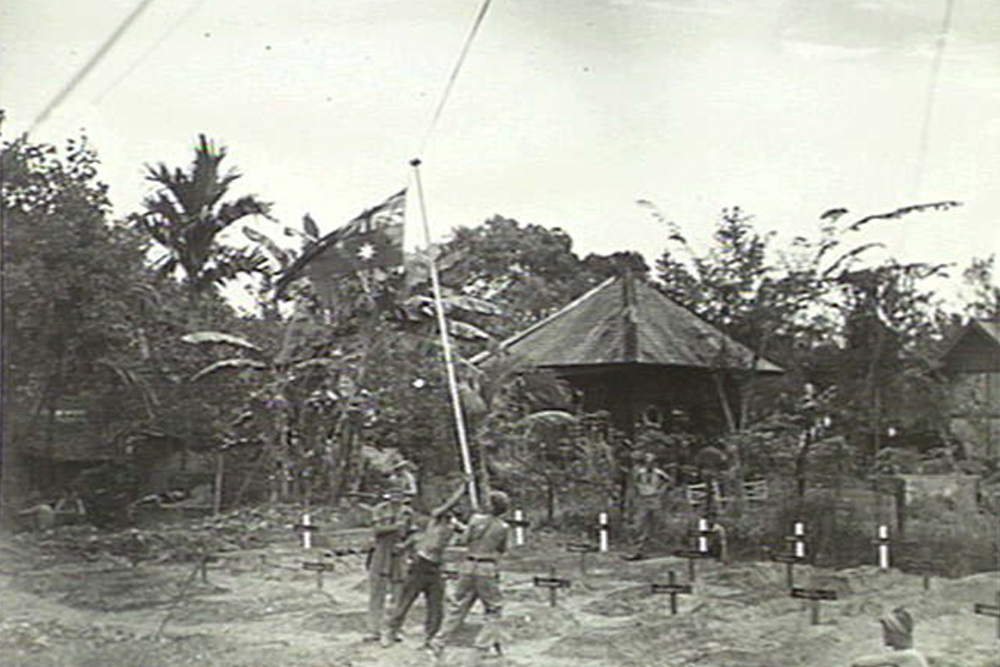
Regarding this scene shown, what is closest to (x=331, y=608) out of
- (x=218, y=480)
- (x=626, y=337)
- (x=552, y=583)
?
(x=218, y=480)

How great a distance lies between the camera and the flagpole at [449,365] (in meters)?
2.49

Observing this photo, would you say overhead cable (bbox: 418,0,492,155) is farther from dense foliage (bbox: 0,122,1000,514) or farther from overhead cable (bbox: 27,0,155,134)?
overhead cable (bbox: 27,0,155,134)

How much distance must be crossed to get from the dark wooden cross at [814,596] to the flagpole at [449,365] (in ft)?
2.20

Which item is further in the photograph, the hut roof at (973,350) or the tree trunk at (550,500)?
the tree trunk at (550,500)

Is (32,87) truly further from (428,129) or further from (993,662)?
(993,662)

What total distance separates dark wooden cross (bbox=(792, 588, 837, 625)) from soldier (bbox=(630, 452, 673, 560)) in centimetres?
32

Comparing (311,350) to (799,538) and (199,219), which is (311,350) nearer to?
(199,219)

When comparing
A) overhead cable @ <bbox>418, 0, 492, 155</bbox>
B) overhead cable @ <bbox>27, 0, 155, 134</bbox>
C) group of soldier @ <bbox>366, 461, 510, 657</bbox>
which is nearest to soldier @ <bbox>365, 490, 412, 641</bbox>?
→ group of soldier @ <bbox>366, 461, 510, 657</bbox>

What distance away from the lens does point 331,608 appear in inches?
99.3

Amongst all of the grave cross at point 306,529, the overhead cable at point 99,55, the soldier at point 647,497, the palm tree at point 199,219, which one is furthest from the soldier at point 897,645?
the overhead cable at point 99,55

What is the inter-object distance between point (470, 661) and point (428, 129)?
1.06 meters

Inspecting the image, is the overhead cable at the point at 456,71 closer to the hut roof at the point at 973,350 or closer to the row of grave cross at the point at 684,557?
the row of grave cross at the point at 684,557

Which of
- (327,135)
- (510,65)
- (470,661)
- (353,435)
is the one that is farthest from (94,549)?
(510,65)

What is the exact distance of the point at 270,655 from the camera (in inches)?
97.7
